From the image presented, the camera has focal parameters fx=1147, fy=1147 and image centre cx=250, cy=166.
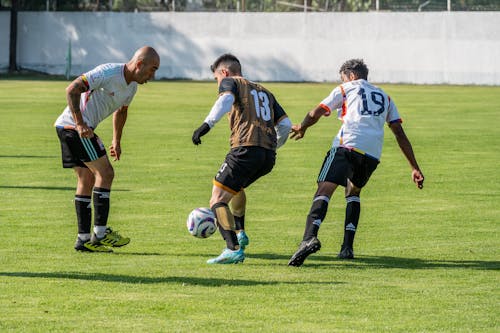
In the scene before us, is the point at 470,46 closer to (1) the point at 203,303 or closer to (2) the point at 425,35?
(2) the point at 425,35

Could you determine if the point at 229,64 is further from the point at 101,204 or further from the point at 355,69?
the point at 101,204

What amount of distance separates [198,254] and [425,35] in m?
50.1

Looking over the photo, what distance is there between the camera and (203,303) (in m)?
8.59

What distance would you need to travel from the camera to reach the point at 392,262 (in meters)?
10.7

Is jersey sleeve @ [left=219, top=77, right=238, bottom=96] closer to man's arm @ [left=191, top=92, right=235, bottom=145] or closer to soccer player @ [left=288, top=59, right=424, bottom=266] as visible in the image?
man's arm @ [left=191, top=92, right=235, bottom=145]

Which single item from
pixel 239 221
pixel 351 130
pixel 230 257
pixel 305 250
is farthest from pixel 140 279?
pixel 351 130

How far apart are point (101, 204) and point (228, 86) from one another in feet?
6.49

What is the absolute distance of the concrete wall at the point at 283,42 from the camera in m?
58.7

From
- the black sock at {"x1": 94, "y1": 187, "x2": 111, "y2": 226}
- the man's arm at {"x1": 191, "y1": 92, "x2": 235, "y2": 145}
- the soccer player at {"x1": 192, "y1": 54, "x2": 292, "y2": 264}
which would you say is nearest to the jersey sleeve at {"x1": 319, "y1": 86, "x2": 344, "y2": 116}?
the soccer player at {"x1": 192, "y1": 54, "x2": 292, "y2": 264}

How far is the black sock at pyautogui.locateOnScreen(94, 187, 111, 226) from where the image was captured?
11.4m

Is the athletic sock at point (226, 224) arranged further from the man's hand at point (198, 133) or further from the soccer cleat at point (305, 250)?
the man's hand at point (198, 133)

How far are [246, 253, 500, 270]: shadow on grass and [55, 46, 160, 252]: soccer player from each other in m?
1.55

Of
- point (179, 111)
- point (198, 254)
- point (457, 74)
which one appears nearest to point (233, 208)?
point (198, 254)

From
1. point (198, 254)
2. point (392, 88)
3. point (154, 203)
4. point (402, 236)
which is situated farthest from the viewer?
point (392, 88)
